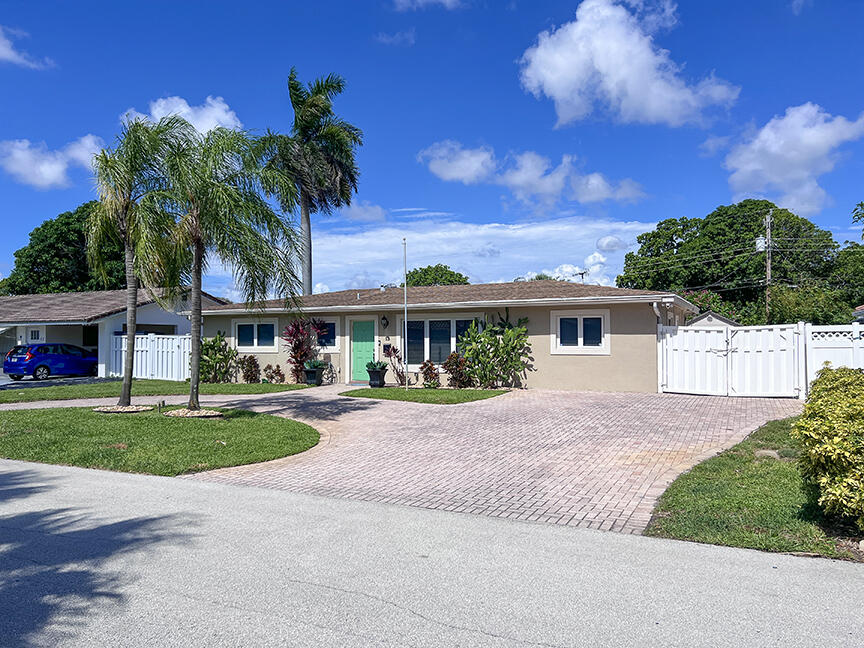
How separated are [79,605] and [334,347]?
17.0 metres

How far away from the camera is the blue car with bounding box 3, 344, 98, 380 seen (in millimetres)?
23719

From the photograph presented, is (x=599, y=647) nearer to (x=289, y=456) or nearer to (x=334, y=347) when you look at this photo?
(x=289, y=456)

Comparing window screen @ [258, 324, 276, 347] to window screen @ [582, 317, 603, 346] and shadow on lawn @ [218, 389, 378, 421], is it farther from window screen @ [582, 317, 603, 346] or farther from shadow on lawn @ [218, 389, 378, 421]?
window screen @ [582, 317, 603, 346]

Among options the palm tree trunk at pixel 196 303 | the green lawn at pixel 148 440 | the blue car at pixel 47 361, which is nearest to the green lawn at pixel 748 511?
the green lawn at pixel 148 440

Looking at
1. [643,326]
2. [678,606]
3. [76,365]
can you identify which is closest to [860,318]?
[643,326]

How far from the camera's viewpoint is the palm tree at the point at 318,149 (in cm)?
2883

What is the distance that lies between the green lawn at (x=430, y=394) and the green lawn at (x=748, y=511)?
26.2ft

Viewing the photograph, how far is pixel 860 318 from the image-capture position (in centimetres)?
2312

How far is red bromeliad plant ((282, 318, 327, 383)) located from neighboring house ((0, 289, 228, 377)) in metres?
7.74

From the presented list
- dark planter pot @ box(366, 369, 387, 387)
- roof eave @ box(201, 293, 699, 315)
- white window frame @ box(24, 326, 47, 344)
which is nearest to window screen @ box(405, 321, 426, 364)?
roof eave @ box(201, 293, 699, 315)

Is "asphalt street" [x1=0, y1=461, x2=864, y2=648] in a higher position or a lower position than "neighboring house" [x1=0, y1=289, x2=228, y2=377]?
lower

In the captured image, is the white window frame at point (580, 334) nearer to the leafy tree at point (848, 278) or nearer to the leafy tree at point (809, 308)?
the leafy tree at point (809, 308)

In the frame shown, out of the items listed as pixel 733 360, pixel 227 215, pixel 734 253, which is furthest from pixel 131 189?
pixel 734 253

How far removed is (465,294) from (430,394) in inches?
189
